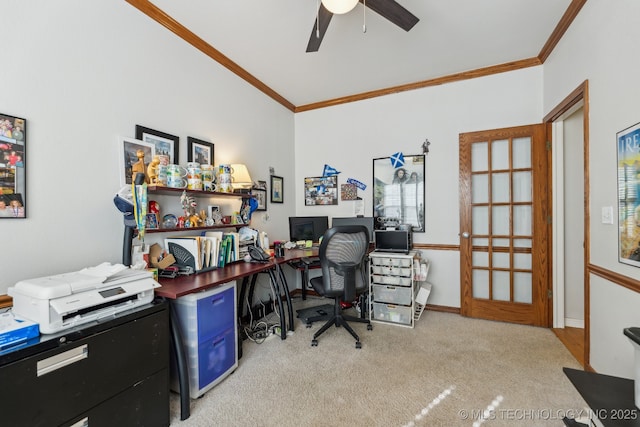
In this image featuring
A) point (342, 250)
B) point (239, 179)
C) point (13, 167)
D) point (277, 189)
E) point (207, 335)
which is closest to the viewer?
point (13, 167)

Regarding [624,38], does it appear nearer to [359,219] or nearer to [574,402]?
[574,402]

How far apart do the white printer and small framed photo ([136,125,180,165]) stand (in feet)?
3.30

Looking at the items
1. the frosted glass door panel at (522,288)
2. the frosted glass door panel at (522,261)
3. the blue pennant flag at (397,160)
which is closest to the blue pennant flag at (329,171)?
the blue pennant flag at (397,160)

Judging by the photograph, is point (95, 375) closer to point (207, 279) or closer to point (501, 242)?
point (207, 279)

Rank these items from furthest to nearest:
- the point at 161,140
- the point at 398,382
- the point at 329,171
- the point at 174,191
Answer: the point at 329,171, the point at 161,140, the point at 174,191, the point at 398,382

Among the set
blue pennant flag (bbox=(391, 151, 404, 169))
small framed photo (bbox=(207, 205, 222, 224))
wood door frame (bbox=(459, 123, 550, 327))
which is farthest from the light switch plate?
small framed photo (bbox=(207, 205, 222, 224))

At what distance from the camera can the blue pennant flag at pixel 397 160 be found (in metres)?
3.41

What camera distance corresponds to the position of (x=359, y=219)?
3432 millimetres

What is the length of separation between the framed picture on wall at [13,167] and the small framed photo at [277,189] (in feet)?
7.50

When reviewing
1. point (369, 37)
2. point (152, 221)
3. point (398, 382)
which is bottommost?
point (398, 382)

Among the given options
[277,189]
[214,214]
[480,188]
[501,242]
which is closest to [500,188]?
[480,188]

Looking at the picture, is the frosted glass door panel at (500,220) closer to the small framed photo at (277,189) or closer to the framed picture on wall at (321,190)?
the framed picture on wall at (321,190)

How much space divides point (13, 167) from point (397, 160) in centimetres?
325

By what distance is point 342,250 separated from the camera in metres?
2.42
